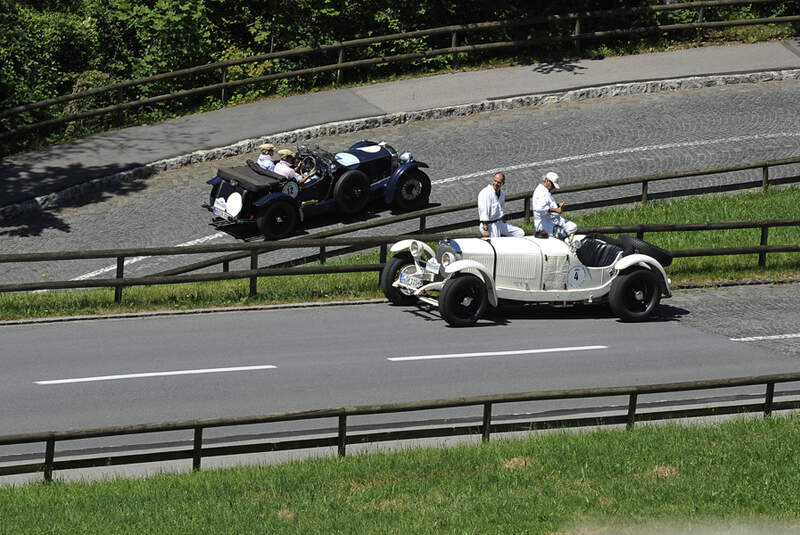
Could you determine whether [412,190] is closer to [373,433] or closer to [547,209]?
[547,209]

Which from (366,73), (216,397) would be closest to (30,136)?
(366,73)

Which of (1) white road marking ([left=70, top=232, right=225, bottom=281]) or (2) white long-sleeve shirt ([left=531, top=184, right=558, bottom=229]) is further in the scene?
(1) white road marking ([left=70, top=232, right=225, bottom=281])

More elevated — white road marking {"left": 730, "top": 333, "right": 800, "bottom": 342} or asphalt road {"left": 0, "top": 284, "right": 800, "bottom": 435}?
white road marking {"left": 730, "top": 333, "right": 800, "bottom": 342}

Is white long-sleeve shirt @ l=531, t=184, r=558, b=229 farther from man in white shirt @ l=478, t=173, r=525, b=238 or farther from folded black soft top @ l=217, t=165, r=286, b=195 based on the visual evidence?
folded black soft top @ l=217, t=165, r=286, b=195

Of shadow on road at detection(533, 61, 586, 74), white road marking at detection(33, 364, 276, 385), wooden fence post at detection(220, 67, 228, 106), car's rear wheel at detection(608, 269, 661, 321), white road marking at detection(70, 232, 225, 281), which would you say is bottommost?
white road marking at detection(33, 364, 276, 385)

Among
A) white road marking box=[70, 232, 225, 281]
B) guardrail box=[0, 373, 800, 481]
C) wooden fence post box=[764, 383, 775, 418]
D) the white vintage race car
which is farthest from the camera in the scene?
white road marking box=[70, 232, 225, 281]

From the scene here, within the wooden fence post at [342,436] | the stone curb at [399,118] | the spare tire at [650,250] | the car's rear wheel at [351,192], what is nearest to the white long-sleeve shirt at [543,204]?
the spare tire at [650,250]

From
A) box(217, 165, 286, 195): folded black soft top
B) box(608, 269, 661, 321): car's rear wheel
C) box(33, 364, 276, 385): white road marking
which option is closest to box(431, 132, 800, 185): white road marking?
box(217, 165, 286, 195): folded black soft top

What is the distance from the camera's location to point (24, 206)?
23.1 m

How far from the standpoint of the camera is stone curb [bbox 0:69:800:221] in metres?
23.8

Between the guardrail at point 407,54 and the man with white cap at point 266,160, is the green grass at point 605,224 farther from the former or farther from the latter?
the guardrail at point 407,54

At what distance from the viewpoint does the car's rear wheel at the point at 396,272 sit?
17.2 metres

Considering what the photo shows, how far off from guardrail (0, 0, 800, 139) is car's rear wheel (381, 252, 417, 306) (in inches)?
504

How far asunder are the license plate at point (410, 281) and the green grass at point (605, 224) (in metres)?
1.31
